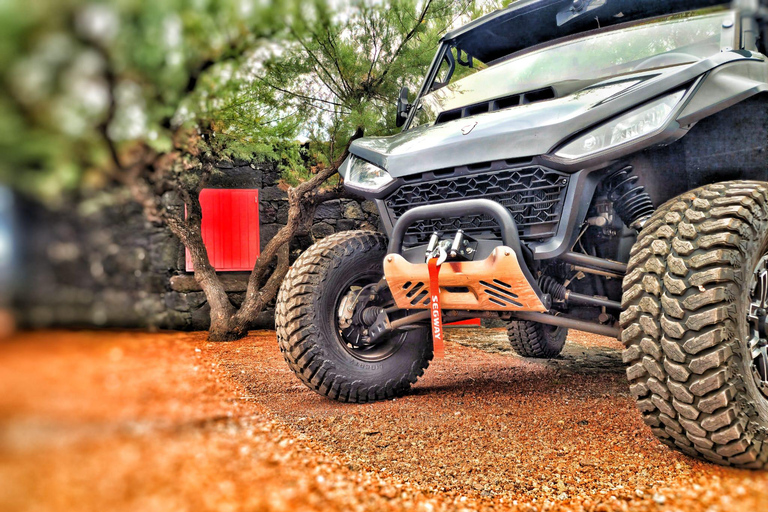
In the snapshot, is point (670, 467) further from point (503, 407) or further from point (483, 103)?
point (483, 103)

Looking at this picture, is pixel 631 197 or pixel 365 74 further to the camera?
pixel 365 74

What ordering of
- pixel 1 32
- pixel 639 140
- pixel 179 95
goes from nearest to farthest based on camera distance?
pixel 1 32
pixel 179 95
pixel 639 140

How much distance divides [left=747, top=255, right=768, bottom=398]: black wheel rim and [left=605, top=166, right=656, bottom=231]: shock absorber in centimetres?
32

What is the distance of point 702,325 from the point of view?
1191 millimetres

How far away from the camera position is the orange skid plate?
4.82 feet

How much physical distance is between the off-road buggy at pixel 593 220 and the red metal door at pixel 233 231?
278 centimetres

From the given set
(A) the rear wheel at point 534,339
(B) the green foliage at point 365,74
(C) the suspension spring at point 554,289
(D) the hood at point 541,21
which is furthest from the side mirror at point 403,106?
(A) the rear wheel at point 534,339

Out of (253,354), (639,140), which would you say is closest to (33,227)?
(639,140)

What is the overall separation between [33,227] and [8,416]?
8cm

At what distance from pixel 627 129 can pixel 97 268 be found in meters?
1.45

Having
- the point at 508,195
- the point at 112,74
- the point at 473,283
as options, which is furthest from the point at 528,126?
the point at 112,74

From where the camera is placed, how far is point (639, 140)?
1368 mm

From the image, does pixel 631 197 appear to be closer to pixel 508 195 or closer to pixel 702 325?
pixel 508 195

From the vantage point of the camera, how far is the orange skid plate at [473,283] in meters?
1.47
